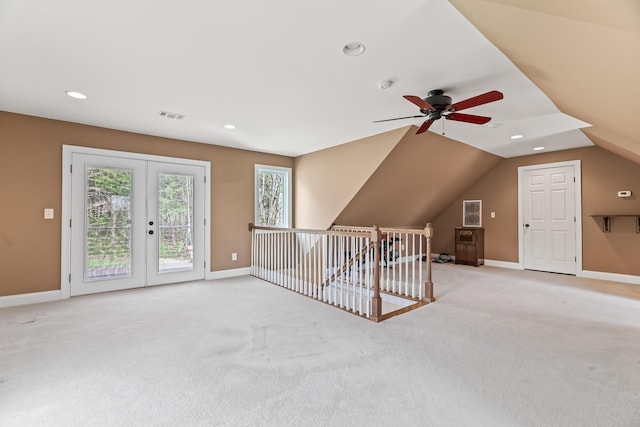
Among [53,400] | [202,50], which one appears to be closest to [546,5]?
[202,50]

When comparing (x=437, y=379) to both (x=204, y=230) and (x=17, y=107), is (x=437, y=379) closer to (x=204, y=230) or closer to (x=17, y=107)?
(x=204, y=230)


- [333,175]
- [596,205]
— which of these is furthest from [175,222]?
[596,205]

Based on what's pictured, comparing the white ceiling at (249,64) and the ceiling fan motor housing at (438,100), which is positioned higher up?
the white ceiling at (249,64)

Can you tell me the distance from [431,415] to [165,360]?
2.00 meters

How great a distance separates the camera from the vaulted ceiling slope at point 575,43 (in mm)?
1354

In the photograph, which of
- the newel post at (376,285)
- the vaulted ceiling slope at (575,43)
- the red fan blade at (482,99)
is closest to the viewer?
the vaulted ceiling slope at (575,43)

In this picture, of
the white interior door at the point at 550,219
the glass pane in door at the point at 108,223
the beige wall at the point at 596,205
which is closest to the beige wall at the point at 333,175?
the glass pane in door at the point at 108,223

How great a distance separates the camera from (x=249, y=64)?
2.45 metres

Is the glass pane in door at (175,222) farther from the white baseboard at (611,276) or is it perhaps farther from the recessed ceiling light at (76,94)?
the white baseboard at (611,276)

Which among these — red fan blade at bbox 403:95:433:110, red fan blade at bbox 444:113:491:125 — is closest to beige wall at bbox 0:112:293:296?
red fan blade at bbox 403:95:433:110

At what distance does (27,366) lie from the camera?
2.19 metres

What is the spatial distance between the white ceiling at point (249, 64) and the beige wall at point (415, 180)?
2.12ft

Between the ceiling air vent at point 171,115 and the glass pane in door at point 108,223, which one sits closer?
the ceiling air vent at point 171,115

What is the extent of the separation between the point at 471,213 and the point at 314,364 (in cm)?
606
